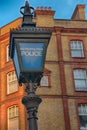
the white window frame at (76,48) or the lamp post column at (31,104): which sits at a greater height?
the white window frame at (76,48)

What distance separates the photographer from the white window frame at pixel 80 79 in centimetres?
2716

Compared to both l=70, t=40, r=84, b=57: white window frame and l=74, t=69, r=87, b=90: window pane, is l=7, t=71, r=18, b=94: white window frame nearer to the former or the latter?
l=74, t=69, r=87, b=90: window pane

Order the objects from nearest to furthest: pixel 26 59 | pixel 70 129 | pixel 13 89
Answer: pixel 26 59 → pixel 70 129 → pixel 13 89

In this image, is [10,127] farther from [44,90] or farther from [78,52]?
[78,52]

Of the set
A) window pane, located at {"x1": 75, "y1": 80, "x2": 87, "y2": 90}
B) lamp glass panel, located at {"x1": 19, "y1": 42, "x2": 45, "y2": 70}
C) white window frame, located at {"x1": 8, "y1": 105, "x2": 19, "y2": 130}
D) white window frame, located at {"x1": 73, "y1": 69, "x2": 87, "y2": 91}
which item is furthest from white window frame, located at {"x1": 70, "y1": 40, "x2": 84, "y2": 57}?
lamp glass panel, located at {"x1": 19, "y1": 42, "x2": 45, "y2": 70}

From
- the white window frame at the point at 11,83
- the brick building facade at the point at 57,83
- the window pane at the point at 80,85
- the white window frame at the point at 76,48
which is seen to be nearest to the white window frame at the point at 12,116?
the brick building facade at the point at 57,83

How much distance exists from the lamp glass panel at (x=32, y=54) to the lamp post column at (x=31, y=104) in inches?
14.1

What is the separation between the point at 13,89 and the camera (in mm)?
27109

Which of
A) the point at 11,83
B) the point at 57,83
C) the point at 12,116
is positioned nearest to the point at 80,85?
the point at 57,83

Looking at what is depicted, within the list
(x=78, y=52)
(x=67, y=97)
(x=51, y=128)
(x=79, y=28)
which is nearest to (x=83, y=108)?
(x=67, y=97)

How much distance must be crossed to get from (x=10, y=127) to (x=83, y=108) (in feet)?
20.7

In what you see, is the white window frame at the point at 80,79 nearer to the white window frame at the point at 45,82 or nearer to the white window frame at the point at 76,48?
the white window frame at the point at 76,48

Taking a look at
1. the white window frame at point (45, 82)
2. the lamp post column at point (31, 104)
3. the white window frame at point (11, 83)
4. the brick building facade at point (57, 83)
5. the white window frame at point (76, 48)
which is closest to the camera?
the lamp post column at point (31, 104)

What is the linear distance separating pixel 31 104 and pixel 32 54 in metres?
0.89
